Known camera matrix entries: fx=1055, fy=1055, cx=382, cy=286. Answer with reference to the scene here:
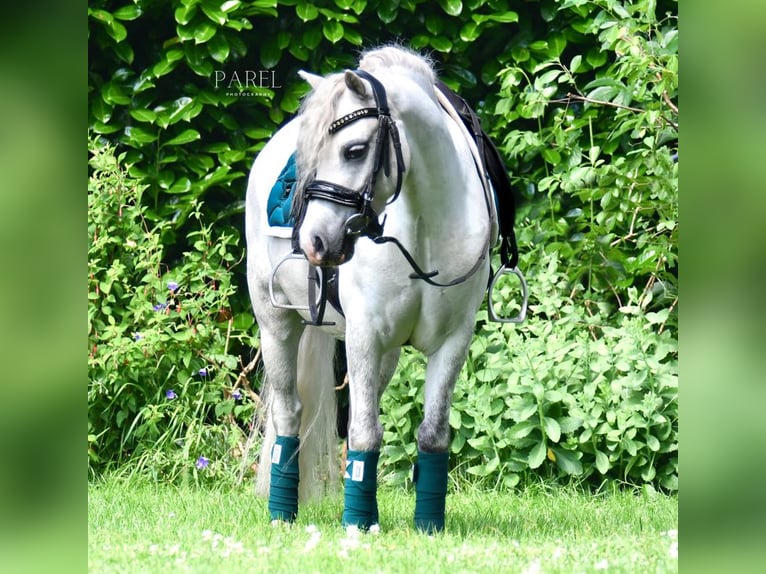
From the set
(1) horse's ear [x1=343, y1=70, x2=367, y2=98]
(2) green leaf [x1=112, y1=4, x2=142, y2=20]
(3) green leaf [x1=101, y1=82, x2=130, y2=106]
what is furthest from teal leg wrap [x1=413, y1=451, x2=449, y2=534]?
(2) green leaf [x1=112, y1=4, x2=142, y2=20]

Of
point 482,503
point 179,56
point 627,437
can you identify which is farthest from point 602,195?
point 179,56

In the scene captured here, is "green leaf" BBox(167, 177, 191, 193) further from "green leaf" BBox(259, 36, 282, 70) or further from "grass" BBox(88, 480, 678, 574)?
"grass" BBox(88, 480, 678, 574)

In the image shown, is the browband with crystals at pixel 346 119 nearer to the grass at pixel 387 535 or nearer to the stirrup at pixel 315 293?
the stirrup at pixel 315 293

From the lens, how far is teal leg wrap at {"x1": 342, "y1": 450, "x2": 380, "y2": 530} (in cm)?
368

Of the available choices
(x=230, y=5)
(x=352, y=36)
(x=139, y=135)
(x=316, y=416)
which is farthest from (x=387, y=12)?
(x=316, y=416)

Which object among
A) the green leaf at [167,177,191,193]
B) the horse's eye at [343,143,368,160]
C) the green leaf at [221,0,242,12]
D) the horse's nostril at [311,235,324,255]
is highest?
the green leaf at [221,0,242,12]

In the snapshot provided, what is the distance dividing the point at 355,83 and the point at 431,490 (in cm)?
150

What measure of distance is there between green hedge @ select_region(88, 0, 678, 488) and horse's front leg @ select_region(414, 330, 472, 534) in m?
1.26

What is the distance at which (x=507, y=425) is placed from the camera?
206 inches

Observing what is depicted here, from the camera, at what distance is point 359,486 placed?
3.70 metres

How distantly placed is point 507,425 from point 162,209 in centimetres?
226

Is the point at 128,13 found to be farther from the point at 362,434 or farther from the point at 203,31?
the point at 362,434

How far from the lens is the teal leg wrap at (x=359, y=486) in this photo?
3680 mm
